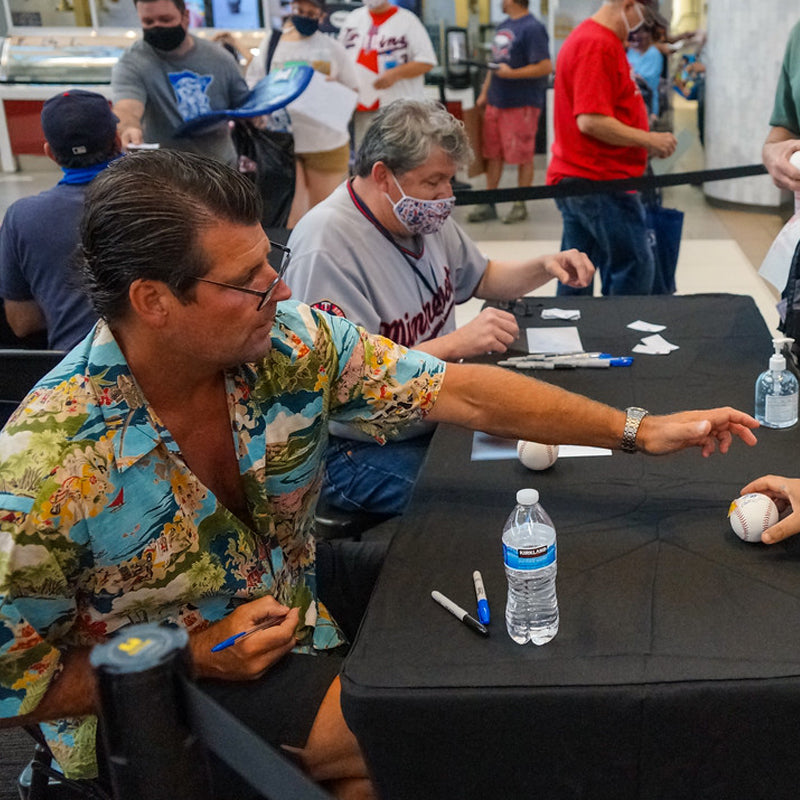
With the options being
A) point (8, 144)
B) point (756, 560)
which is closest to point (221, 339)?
point (756, 560)

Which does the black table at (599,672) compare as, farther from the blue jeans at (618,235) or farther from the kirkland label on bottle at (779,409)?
the blue jeans at (618,235)

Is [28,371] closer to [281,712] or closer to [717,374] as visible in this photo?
[281,712]

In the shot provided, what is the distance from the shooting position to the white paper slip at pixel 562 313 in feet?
8.11

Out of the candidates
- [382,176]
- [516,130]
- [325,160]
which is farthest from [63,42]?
[382,176]

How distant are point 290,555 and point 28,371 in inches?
33.5

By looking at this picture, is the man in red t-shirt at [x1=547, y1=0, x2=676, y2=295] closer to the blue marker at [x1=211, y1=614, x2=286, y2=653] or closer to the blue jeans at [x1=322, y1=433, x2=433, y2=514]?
the blue jeans at [x1=322, y1=433, x2=433, y2=514]

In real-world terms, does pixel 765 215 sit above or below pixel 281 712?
below

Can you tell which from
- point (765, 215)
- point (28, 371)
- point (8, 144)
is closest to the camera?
point (28, 371)

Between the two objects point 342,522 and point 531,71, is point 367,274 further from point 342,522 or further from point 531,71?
point 531,71

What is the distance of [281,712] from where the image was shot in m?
1.29

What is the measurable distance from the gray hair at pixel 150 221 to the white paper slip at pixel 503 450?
682mm

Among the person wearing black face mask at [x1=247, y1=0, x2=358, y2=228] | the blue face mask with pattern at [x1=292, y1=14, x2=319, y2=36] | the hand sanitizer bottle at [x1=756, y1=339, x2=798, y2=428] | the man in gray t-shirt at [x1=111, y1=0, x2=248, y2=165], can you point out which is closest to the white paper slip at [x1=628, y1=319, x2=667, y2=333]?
the hand sanitizer bottle at [x1=756, y1=339, x2=798, y2=428]

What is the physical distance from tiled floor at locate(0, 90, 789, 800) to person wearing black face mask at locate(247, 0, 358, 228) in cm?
102

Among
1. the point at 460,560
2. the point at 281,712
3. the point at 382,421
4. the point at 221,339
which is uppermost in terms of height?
the point at 221,339
